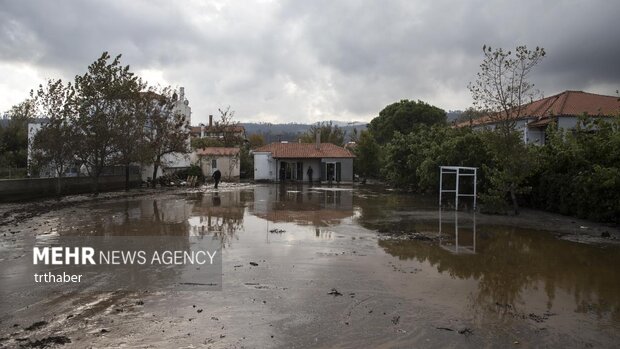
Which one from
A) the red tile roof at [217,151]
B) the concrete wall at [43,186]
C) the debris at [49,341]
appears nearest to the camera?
the debris at [49,341]

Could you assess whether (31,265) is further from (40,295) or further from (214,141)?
(214,141)

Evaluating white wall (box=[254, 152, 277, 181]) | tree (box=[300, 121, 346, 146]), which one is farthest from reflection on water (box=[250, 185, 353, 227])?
tree (box=[300, 121, 346, 146])

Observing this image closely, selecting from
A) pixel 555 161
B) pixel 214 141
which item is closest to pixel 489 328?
pixel 555 161

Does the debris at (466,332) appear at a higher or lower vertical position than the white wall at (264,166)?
lower

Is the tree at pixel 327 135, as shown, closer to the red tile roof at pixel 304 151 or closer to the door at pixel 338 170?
the red tile roof at pixel 304 151

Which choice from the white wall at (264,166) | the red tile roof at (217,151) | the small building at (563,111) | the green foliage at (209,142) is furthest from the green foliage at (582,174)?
the green foliage at (209,142)

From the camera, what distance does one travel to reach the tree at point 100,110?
2708 centimetres

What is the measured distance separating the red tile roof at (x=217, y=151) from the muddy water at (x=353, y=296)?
38.9 meters

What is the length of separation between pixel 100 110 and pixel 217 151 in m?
25.7

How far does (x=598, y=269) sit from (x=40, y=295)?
33.5 ft

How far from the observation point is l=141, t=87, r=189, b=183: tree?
36.2 m

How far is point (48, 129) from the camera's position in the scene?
2489cm

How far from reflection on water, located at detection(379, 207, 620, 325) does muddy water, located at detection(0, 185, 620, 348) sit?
33 millimetres

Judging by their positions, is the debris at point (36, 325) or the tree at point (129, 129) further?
the tree at point (129, 129)
